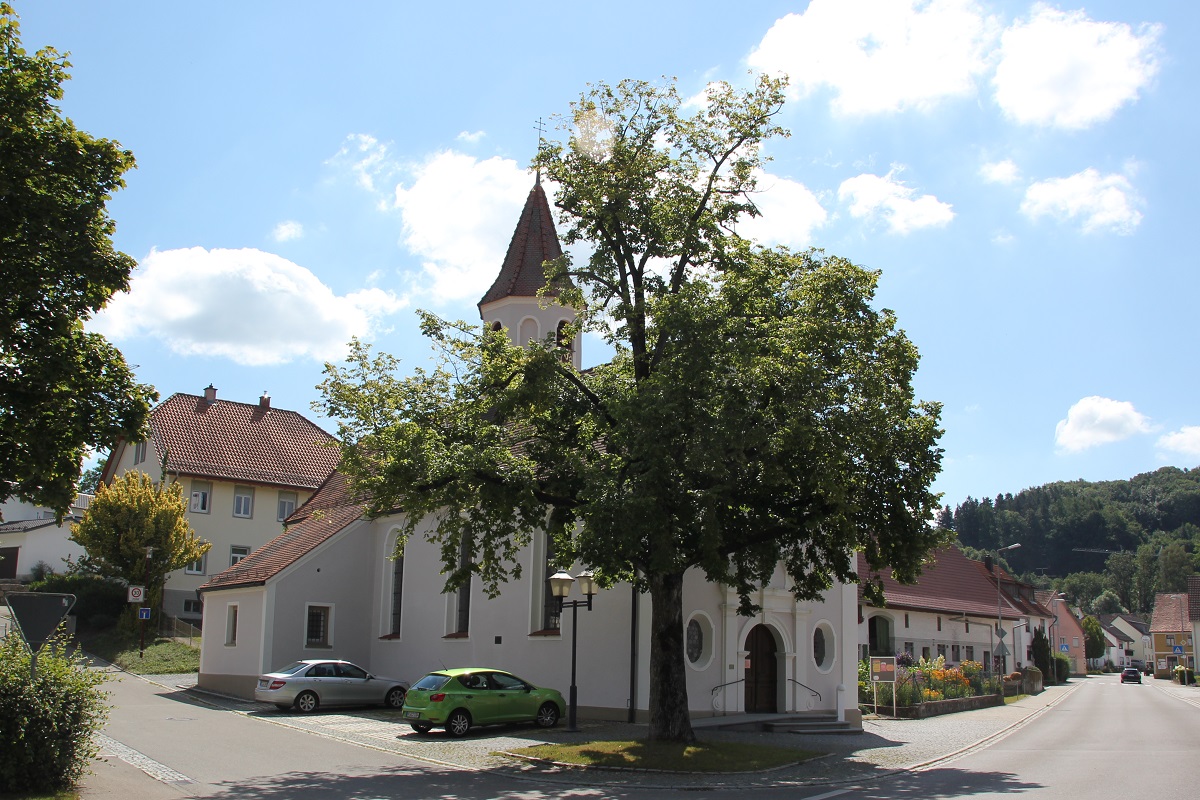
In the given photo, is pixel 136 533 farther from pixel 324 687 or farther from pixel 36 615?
pixel 36 615

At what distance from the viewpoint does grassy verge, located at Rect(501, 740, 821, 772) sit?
55.7 feet

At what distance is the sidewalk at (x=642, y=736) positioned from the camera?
16406mm

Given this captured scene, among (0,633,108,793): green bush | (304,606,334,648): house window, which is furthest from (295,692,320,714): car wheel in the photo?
(0,633,108,793): green bush

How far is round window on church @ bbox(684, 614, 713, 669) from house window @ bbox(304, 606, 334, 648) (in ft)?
45.7

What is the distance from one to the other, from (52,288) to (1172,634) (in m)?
110

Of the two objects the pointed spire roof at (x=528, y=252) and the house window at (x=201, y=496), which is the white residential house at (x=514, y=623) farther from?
the house window at (x=201, y=496)

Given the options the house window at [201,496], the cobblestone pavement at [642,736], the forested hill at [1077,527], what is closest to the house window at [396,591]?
the cobblestone pavement at [642,736]

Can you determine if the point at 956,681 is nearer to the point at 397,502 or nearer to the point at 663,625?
the point at 663,625

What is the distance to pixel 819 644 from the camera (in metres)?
27.7

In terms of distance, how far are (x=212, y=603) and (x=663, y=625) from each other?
21646 mm

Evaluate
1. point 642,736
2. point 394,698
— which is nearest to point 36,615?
point 642,736

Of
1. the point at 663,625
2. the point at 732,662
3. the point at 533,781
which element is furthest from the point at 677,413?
the point at 732,662

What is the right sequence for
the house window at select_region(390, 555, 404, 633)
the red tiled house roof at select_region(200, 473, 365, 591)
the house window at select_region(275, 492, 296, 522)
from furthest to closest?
the house window at select_region(275, 492, 296, 522) → the house window at select_region(390, 555, 404, 633) → the red tiled house roof at select_region(200, 473, 365, 591)

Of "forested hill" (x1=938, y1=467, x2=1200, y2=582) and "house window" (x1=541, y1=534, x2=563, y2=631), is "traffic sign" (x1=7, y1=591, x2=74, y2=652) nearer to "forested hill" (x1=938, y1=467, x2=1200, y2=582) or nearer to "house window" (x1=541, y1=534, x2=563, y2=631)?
"house window" (x1=541, y1=534, x2=563, y2=631)
